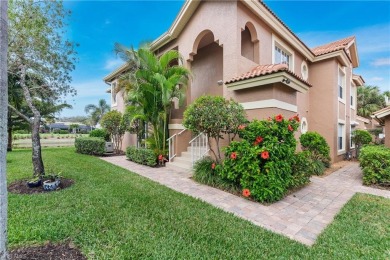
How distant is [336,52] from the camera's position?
1138cm

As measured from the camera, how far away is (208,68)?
11.5 meters

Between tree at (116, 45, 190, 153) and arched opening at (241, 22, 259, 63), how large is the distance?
322 cm

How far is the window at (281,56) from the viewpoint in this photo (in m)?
10.6

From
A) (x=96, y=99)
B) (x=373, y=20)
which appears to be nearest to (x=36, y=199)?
(x=373, y=20)

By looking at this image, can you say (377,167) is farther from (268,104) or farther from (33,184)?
(33,184)

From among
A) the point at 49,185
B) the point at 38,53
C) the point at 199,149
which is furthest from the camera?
the point at 199,149

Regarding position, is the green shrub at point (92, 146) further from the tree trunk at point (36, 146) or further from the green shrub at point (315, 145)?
the green shrub at point (315, 145)

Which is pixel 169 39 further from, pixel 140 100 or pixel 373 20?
pixel 373 20

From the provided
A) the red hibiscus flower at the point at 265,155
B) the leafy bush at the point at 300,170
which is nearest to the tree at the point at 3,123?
the red hibiscus flower at the point at 265,155

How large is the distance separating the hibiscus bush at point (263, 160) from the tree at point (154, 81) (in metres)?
4.36

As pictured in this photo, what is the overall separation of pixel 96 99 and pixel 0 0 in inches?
1928

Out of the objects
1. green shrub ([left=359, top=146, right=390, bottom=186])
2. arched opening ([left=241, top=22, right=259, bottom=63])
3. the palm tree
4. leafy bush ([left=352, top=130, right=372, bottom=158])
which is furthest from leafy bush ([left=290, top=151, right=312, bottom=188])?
the palm tree

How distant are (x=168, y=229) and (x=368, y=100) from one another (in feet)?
109

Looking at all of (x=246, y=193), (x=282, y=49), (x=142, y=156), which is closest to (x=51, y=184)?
(x=142, y=156)
